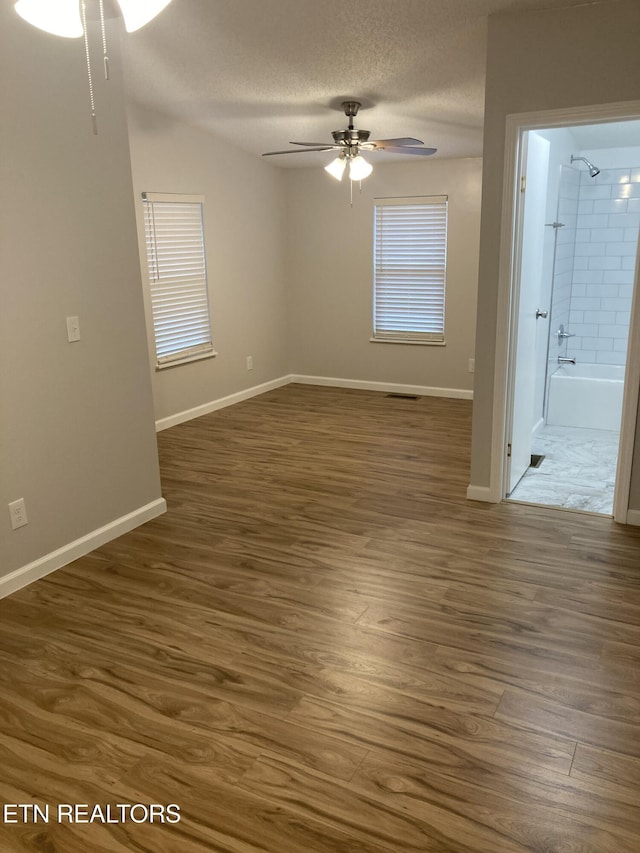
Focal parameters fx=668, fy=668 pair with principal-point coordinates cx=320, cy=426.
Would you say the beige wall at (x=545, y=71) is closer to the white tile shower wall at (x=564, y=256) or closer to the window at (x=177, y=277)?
the white tile shower wall at (x=564, y=256)

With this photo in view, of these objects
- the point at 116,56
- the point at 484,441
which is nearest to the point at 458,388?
the point at 484,441

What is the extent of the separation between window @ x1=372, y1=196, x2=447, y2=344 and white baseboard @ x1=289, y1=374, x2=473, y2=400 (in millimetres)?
488

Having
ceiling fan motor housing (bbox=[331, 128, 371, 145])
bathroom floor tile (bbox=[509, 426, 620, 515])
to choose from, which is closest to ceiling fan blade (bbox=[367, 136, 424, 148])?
ceiling fan motor housing (bbox=[331, 128, 371, 145])

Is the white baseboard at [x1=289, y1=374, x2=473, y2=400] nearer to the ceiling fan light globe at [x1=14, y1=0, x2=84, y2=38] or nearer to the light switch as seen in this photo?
the light switch

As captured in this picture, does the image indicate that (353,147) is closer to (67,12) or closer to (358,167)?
(358,167)

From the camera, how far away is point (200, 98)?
4922 millimetres

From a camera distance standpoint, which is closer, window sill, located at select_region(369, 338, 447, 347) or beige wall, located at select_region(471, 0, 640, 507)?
beige wall, located at select_region(471, 0, 640, 507)

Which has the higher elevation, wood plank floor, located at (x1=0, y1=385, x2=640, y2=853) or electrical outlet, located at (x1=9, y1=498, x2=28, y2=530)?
electrical outlet, located at (x1=9, y1=498, x2=28, y2=530)

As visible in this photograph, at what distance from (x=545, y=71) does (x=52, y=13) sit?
8.63 ft

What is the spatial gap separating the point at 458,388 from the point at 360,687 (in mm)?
4818

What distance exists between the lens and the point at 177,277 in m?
5.80

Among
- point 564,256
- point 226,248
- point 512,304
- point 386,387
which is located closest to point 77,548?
point 512,304

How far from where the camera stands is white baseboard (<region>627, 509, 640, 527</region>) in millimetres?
3717

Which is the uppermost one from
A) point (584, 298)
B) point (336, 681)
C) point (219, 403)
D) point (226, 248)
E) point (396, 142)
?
point (396, 142)
